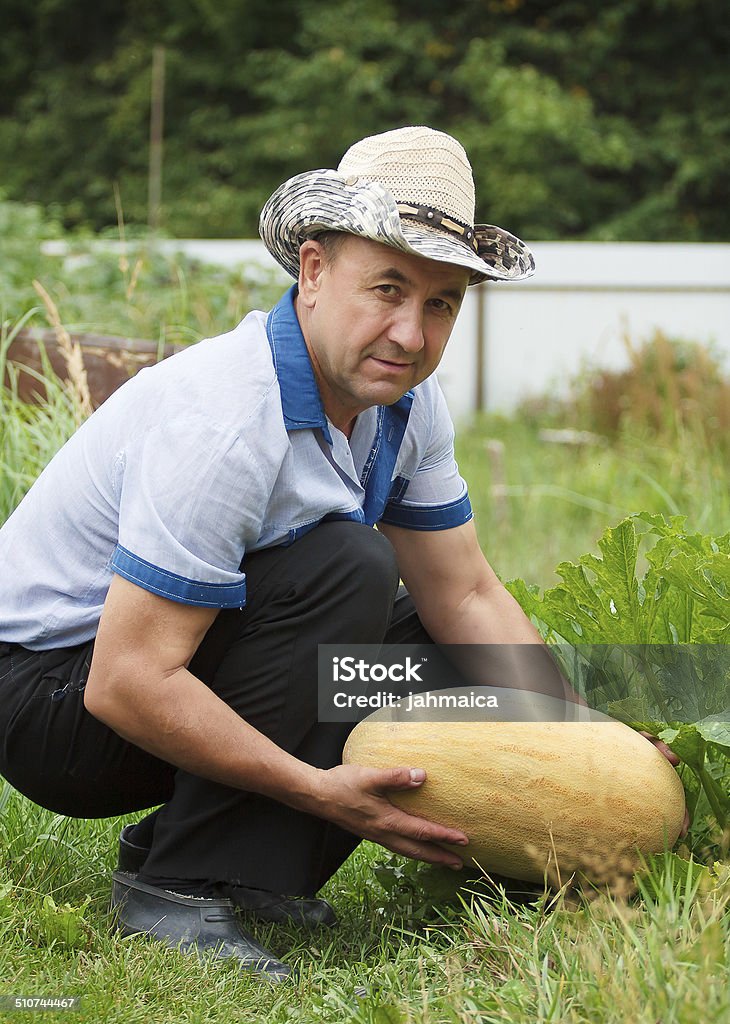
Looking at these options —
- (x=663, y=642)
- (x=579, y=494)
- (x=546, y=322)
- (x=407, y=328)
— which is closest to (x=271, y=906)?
(x=663, y=642)

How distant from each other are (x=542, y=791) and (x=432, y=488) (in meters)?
0.66

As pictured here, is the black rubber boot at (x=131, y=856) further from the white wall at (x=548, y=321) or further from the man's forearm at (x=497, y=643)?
the white wall at (x=548, y=321)

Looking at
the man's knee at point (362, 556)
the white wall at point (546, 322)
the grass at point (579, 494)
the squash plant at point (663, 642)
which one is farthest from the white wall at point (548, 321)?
the man's knee at point (362, 556)

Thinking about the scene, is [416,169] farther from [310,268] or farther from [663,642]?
[663,642]

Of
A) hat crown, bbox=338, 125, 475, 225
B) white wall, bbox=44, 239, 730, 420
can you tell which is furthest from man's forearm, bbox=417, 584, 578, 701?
white wall, bbox=44, 239, 730, 420

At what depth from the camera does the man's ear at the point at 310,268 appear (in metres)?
2.05

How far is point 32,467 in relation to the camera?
335 cm

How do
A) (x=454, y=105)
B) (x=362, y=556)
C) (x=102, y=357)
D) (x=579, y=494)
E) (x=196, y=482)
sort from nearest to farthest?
(x=196, y=482) < (x=362, y=556) < (x=102, y=357) < (x=579, y=494) < (x=454, y=105)

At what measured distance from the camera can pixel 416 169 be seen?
6.75ft

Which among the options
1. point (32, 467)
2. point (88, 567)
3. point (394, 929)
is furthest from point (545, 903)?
point (32, 467)

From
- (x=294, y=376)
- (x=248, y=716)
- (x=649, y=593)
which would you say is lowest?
(x=248, y=716)

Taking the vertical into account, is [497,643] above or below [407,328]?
below

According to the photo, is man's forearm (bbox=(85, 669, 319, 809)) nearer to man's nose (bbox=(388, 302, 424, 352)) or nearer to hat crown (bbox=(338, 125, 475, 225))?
man's nose (bbox=(388, 302, 424, 352))

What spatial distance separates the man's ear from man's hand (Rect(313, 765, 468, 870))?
0.79 meters
